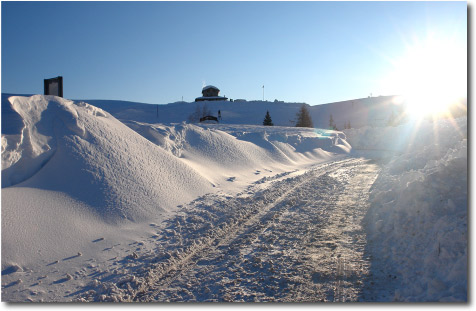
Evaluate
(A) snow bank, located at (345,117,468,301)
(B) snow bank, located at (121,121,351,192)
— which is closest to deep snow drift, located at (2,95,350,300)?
(B) snow bank, located at (121,121,351,192)

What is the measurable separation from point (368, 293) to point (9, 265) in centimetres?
481

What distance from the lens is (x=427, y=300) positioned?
3.39 metres

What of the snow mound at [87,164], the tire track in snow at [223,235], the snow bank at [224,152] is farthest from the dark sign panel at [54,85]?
the tire track in snow at [223,235]

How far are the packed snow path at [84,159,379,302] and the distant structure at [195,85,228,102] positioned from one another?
233 feet

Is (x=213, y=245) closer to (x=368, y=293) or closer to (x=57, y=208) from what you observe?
(x=368, y=293)

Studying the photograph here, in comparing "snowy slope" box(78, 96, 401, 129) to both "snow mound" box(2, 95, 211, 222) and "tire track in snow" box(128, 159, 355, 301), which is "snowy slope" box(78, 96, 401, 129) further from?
"tire track in snow" box(128, 159, 355, 301)

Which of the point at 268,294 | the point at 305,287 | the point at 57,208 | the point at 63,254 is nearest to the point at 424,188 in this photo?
the point at 305,287

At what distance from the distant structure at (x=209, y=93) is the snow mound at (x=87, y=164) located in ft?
229

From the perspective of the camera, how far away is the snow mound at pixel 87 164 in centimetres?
601

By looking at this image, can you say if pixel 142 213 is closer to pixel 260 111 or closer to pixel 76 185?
pixel 76 185

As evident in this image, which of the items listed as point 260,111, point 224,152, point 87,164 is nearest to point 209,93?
point 260,111

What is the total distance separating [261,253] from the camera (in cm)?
495

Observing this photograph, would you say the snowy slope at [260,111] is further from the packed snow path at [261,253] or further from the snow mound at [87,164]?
the packed snow path at [261,253]

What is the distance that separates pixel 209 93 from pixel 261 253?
75.5 meters
